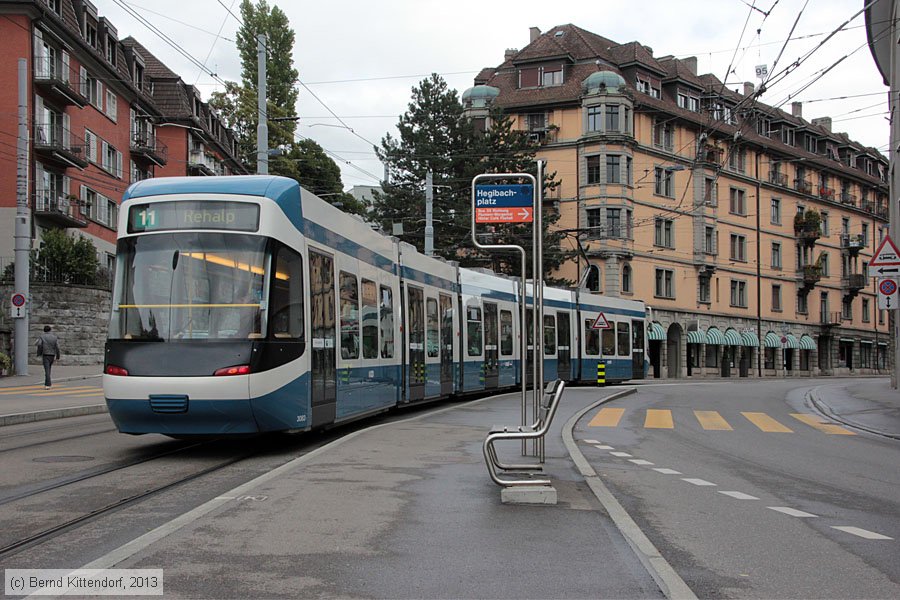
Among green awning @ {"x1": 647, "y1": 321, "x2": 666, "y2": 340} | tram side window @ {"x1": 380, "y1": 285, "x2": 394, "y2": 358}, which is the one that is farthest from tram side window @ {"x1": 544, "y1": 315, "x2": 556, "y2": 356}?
green awning @ {"x1": 647, "y1": 321, "x2": 666, "y2": 340}

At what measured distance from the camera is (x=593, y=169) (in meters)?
59.1

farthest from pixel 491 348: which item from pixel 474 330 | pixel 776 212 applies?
pixel 776 212

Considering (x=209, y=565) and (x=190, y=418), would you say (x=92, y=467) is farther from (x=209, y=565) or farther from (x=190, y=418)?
(x=209, y=565)

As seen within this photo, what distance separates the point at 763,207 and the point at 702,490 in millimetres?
64518

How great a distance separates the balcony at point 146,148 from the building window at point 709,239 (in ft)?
112

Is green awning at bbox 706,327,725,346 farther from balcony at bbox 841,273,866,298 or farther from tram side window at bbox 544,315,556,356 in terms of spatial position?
tram side window at bbox 544,315,556,356

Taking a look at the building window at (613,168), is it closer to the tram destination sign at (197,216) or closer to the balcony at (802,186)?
the balcony at (802,186)

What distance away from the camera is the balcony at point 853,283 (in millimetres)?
80000

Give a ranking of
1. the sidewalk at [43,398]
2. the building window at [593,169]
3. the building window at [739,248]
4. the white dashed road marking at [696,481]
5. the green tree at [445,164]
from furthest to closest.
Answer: the building window at [739,248], the building window at [593,169], the green tree at [445,164], the sidewalk at [43,398], the white dashed road marking at [696,481]

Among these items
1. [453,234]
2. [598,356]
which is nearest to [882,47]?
[598,356]

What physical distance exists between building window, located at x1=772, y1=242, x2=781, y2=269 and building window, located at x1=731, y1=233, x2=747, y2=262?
4.38 metres

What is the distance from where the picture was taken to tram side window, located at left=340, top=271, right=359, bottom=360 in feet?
44.8

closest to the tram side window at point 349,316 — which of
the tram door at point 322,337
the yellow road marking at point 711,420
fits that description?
the tram door at point 322,337

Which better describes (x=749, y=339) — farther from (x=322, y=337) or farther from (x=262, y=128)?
(x=322, y=337)
